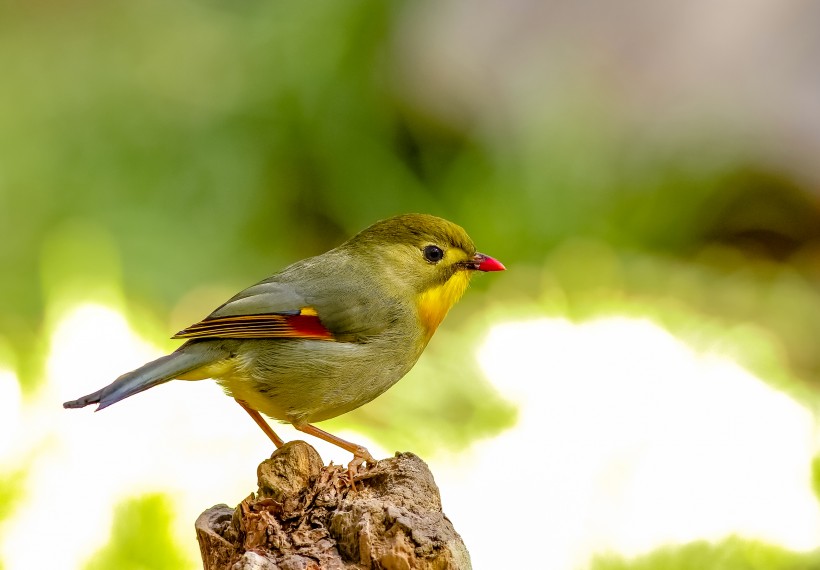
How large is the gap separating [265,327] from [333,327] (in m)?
0.21

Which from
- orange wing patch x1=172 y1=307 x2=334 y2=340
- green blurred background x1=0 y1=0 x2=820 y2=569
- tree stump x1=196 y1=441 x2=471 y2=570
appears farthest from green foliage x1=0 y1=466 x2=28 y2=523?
tree stump x1=196 y1=441 x2=471 y2=570

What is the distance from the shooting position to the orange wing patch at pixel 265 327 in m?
2.78

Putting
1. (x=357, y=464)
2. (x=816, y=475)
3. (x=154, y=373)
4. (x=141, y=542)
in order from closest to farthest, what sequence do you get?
(x=357, y=464) → (x=154, y=373) → (x=141, y=542) → (x=816, y=475)

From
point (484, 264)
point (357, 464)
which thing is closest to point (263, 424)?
point (357, 464)

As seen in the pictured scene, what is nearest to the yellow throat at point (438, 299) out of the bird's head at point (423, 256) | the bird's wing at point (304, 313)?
the bird's head at point (423, 256)

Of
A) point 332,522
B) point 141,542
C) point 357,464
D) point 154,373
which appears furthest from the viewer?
point 141,542

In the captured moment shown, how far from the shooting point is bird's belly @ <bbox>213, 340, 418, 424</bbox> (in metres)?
2.84

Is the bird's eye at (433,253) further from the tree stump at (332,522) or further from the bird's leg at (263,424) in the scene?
the tree stump at (332,522)

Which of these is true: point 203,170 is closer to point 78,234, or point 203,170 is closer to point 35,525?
point 78,234

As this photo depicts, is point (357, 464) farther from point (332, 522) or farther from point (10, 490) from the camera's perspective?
point (10, 490)

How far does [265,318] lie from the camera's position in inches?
111

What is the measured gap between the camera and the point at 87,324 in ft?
15.7

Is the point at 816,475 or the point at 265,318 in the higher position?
the point at 816,475

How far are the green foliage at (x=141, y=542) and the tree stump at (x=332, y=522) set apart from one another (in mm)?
1533
